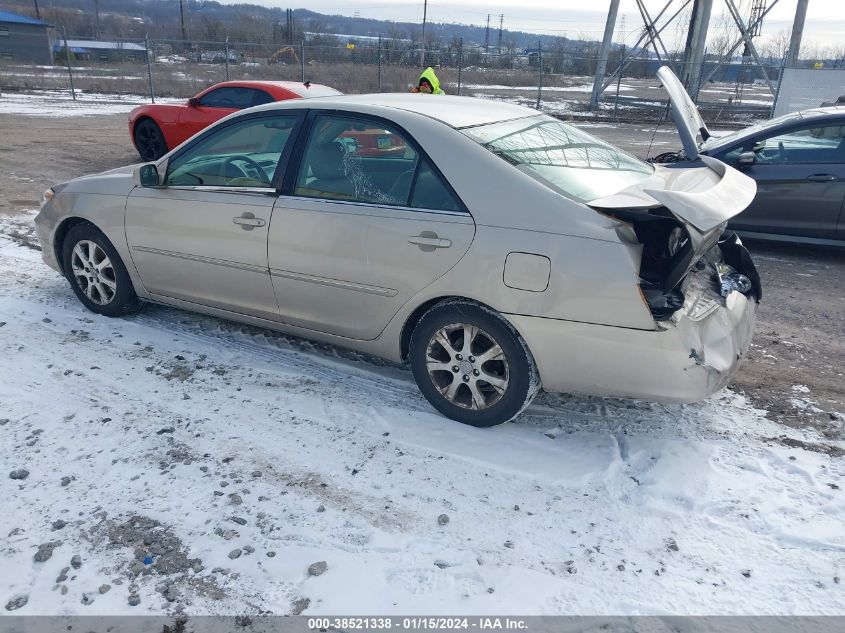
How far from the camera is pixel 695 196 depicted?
299cm

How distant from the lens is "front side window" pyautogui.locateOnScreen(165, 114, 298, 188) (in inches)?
160

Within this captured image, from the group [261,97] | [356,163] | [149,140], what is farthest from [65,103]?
[356,163]

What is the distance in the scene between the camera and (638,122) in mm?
20406

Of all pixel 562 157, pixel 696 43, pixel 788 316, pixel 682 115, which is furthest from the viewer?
pixel 696 43

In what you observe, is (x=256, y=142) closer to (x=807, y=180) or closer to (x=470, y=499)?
(x=470, y=499)

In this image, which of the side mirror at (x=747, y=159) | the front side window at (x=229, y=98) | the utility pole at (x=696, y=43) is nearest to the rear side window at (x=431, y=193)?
the side mirror at (x=747, y=159)

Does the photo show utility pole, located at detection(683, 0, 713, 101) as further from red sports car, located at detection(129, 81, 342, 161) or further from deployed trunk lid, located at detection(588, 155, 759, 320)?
deployed trunk lid, located at detection(588, 155, 759, 320)

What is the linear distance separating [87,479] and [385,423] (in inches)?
59.9

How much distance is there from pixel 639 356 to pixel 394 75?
29.1 meters

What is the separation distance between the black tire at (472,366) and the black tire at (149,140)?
917 cm

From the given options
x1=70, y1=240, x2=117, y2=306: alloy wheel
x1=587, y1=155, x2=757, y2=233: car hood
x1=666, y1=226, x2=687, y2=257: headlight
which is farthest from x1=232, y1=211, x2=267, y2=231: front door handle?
x1=666, y1=226, x2=687, y2=257: headlight

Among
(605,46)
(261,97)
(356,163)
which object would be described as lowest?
(356,163)

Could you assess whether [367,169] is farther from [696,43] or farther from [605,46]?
[696,43]

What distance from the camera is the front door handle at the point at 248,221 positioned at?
157 inches
